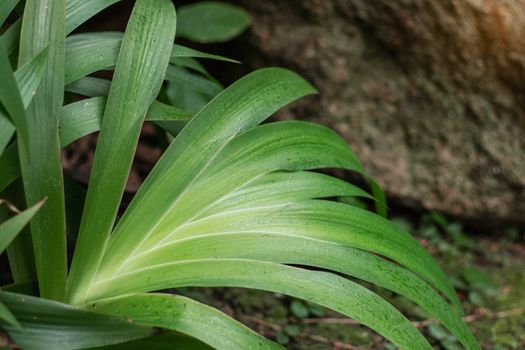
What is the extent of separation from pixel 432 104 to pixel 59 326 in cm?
177

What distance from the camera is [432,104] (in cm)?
244

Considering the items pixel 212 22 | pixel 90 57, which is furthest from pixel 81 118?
pixel 212 22

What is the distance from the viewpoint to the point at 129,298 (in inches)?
43.4

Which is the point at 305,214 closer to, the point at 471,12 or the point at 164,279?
the point at 164,279

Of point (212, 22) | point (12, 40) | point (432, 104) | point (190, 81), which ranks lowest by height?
point (432, 104)

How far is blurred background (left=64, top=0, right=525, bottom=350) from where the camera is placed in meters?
2.31

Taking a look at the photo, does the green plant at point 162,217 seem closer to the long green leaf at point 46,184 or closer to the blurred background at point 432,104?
the long green leaf at point 46,184

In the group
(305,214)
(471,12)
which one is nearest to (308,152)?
(305,214)

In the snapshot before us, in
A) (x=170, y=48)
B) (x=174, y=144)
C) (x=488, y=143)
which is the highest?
(x=170, y=48)

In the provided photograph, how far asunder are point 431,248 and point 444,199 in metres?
0.20

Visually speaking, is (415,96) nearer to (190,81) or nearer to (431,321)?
(431,321)

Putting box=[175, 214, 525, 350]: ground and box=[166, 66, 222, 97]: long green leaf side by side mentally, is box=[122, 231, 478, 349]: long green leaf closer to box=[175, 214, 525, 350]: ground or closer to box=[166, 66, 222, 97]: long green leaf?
box=[166, 66, 222, 97]: long green leaf

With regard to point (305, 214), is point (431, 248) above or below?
below

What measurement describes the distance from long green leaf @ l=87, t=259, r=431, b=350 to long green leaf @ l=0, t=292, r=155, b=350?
0.11m
